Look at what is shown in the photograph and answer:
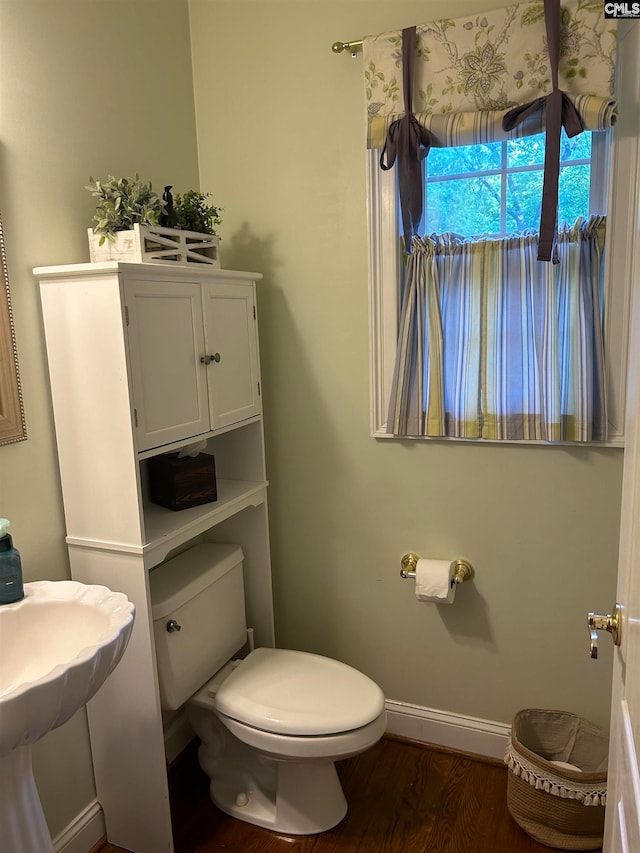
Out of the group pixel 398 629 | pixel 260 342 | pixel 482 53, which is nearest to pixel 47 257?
Answer: pixel 260 342

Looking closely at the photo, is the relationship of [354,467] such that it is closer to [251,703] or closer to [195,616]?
[195,616]

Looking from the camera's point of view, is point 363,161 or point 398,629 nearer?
point 363,161

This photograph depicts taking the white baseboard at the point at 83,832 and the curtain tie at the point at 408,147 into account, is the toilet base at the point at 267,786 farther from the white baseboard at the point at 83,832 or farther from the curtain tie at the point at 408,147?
Answer: the curtain tie at the point at 408,147

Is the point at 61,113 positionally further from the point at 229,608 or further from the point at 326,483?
the point at 229,608

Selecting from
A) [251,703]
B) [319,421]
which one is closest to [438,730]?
[251,703]

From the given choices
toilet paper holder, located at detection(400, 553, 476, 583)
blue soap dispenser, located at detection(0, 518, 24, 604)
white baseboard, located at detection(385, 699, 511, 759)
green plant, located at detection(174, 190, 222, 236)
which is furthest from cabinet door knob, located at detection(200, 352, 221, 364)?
white baseboard, located at detection(385, 699, 511, 759)

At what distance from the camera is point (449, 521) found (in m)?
2.11

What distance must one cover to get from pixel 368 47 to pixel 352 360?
0.93 meters

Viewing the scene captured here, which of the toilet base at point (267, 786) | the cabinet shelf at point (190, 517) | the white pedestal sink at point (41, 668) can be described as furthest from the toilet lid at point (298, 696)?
the white pedestal sink at point (41, 668)

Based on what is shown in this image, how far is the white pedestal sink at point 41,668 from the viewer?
114 centimetres

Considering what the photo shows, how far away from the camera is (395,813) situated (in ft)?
6.43

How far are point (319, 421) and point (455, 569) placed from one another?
2.21ft

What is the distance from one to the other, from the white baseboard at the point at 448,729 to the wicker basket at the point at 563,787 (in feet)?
0.54

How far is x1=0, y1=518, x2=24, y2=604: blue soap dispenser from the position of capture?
4.74ft
